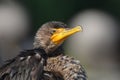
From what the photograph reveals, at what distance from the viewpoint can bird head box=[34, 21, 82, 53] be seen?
9.66 m

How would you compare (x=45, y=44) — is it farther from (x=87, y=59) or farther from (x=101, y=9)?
(x=101, y=9)

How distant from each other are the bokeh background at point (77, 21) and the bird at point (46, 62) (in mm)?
14307

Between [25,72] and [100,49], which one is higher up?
[25,72]

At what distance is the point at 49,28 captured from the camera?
9727mm

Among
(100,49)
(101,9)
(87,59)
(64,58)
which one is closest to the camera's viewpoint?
(64,58)

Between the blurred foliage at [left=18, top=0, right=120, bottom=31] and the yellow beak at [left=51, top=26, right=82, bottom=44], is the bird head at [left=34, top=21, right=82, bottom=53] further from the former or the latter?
the blurred foliage at [left=18, top=0, right=120, bottom=31]

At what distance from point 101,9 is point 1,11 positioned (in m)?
3.50

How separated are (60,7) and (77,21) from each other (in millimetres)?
788

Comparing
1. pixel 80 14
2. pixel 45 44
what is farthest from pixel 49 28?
pixel 80 14

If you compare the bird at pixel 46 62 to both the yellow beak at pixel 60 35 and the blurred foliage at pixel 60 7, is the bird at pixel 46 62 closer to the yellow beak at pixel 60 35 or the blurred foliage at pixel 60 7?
the yellow beak at pixel 60 35

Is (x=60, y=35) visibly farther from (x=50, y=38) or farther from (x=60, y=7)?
(x=60, y=7)

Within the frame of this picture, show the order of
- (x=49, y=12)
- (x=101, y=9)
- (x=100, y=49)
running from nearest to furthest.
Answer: (x=100, y=49), (x=49, y=12), (x=101, y=9)

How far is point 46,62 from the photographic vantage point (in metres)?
9.34

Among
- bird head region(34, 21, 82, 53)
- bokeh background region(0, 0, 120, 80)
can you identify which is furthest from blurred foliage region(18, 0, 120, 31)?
bird head region(34, 21, 82, 53)
